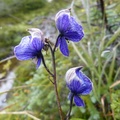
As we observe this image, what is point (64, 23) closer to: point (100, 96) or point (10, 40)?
point (100, 96)

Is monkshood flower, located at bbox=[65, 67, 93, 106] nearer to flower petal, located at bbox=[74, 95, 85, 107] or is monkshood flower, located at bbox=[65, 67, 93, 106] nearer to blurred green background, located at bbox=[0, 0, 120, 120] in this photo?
Answer: flower petal, located at bbox=[74, 95, 85, 107]

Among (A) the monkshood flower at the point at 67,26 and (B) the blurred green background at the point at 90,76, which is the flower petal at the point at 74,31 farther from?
(B) the blurred green background at the point at 90,76

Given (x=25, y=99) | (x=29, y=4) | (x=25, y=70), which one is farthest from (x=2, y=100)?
(x=29, y=4)

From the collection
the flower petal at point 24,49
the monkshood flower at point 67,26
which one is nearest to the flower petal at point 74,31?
the monkshood flower at point 67,26

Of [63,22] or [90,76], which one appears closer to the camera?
[63,22]

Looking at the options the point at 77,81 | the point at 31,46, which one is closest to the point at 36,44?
the point at 31,46

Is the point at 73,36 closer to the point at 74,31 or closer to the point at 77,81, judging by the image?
the point at 74,31

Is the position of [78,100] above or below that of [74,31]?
below
